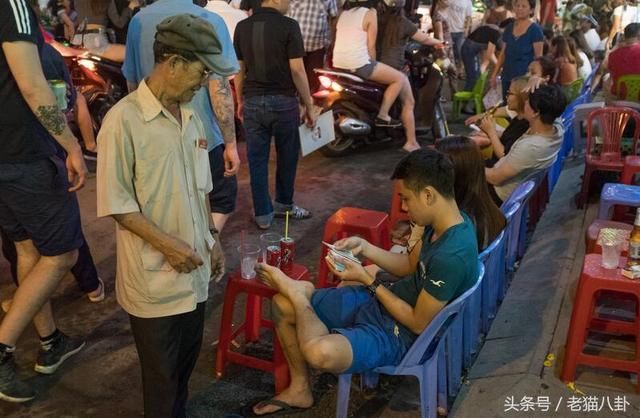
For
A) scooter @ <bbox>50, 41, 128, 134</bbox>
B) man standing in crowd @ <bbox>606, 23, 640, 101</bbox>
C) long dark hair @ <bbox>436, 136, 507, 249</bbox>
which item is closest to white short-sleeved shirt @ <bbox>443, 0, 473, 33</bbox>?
man standing in crowd @ <bbox>606, 23, 640, 101</bbox>

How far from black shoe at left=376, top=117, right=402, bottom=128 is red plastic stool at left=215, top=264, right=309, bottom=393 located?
3.87 m

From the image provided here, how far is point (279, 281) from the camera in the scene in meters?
2.85

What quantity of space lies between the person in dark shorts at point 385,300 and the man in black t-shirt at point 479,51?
748 cm

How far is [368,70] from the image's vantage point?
6.65 metres

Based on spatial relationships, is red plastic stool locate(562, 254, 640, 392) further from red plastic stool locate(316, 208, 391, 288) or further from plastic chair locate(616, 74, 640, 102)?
plastic chair locate(616, 74, 640, 102)

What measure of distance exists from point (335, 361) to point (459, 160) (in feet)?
4.16

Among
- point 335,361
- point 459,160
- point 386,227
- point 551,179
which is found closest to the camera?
point 335,361

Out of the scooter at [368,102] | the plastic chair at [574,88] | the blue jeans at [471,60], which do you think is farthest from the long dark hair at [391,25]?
the blue jeans at [471,60]

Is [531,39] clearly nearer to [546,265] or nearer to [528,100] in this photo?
[528,100]

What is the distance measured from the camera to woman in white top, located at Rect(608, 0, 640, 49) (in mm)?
10391

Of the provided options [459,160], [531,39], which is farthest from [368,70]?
[459,160]

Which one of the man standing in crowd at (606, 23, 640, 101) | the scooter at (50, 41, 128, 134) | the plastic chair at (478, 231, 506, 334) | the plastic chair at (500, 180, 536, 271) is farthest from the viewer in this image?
the scooter at (50, 41, 128, 134)

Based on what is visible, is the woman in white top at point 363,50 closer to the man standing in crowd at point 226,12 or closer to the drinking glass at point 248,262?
the man standing in crowd at point 226,12

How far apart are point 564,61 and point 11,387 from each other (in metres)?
6.12
